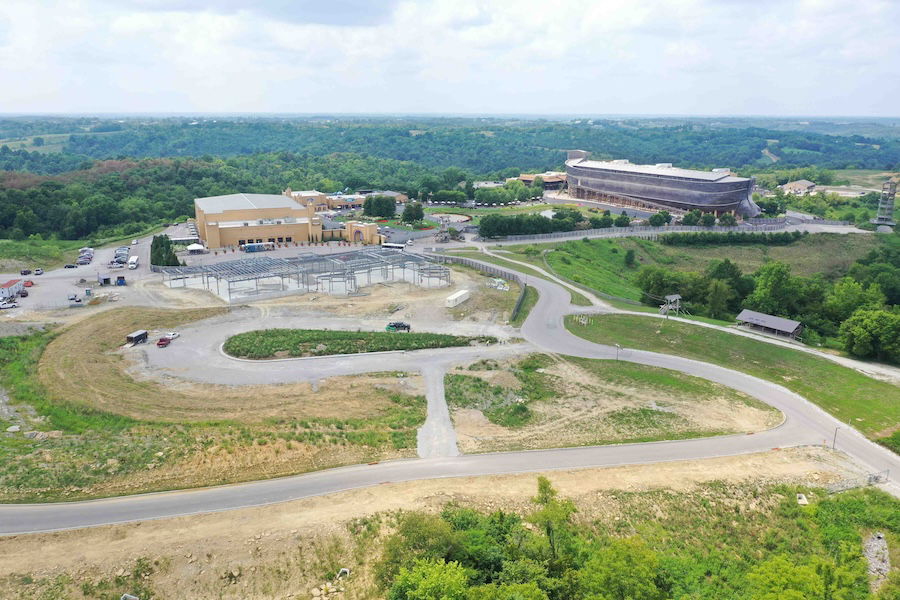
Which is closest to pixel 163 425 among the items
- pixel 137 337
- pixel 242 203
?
pixel 137 337

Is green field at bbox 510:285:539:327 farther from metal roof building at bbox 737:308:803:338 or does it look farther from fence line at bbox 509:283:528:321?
metal roof building at bbox 737:308:803:338

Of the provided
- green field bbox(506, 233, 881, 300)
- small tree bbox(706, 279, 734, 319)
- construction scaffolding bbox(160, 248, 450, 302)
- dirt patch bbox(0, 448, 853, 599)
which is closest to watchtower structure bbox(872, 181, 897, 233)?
green field bbox(506, 233, 881, 300)

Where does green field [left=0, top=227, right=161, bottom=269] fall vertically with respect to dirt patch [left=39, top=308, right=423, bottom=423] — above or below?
above

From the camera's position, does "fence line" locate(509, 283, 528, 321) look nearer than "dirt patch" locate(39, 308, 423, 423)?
No

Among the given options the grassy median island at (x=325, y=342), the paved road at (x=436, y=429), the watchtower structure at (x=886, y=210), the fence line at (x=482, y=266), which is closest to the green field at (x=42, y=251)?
the grassy median island at (x=325, y=342)

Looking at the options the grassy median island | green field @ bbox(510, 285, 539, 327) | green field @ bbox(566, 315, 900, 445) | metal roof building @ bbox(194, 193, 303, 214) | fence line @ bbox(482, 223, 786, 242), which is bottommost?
green field @ bbox(566, 315, 900, 445)

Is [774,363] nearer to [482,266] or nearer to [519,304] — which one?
[519,304]

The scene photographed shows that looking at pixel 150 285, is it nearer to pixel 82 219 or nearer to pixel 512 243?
pixel 82 219
